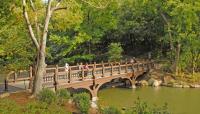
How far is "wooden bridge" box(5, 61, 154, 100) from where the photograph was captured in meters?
25.7

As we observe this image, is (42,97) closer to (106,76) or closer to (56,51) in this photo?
(106,76)

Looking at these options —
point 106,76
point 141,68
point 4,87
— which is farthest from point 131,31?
point 4,87

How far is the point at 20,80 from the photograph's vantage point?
24531 mm

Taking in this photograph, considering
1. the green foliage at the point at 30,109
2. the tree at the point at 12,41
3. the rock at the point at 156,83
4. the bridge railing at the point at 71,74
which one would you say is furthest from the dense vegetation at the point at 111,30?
the green foliage at the point at 30,109

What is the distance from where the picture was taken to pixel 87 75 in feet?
98.5

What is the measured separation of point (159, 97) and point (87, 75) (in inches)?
243

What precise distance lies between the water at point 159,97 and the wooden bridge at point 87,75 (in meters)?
1.44

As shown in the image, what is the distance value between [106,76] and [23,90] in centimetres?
1094

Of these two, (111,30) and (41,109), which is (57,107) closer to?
(41,109)

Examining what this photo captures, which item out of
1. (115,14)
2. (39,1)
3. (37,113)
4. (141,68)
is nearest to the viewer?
(37,113)

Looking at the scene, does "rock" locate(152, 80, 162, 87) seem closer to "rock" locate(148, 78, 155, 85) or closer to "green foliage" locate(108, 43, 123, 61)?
"rock" locate(148, 78, 155, 85)

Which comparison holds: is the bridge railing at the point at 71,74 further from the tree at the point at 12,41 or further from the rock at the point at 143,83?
the tree at the point at 12,41

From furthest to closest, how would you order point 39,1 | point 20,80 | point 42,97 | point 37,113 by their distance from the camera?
1. point 20,80
2. point 39,1
3. point 42,97
4. point 37,113

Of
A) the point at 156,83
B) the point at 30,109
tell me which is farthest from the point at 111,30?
the point at 30,109
